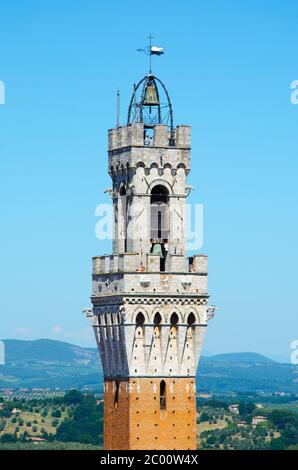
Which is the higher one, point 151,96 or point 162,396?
point 151,96

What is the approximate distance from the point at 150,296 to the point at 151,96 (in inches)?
391

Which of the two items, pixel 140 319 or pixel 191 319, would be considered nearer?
pixel 140 319

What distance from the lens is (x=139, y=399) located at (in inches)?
3686

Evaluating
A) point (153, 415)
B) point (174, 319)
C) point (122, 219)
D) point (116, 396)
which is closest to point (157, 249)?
point (122, 219)

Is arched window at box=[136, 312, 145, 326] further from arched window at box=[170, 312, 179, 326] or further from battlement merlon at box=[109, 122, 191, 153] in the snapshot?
battlement merlon at box=[109, 122, 191, 153]

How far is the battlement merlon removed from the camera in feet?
311

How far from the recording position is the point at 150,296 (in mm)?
93812

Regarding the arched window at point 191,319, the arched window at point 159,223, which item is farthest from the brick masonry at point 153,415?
the arched window at point 159,223

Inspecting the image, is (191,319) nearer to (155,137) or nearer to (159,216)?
(159,216)

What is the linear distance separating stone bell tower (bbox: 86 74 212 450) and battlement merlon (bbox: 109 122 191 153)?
0.05 metres

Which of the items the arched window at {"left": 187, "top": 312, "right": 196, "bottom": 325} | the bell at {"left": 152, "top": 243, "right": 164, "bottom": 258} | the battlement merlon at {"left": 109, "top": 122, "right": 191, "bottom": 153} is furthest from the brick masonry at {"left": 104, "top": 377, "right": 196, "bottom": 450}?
the battlement merlon at {"left": 109, "top": 122, "right": 191, "bottom": 153}
